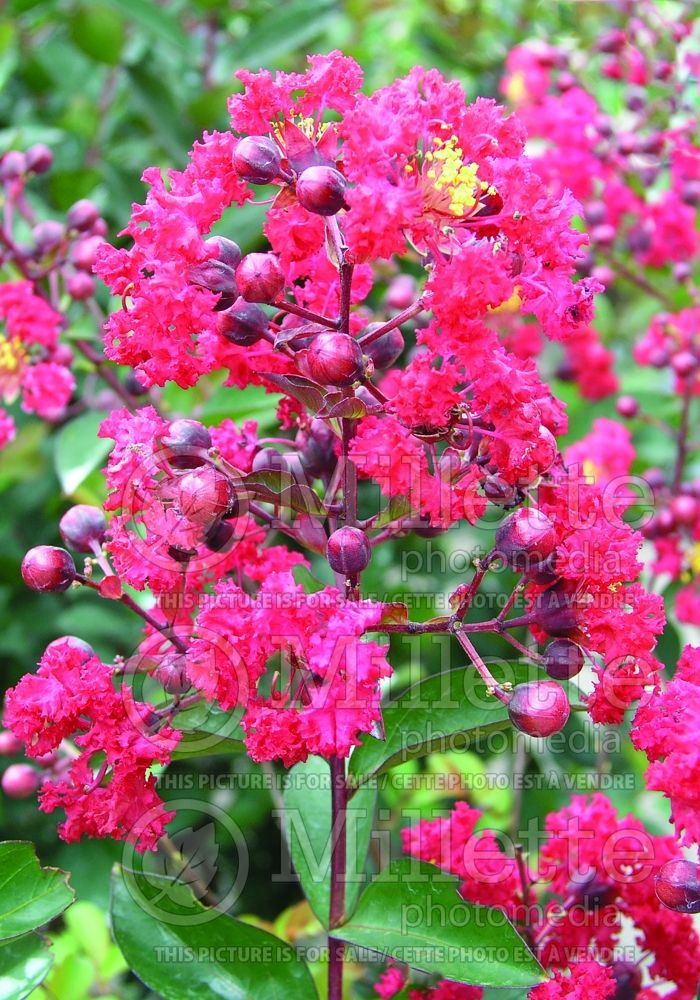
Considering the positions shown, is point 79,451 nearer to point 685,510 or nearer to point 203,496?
point 203,496

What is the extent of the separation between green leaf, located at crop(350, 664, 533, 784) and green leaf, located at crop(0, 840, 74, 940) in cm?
37

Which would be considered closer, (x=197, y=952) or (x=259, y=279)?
(x=259, y=279)

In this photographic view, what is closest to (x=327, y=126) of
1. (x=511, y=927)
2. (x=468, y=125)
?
(x=468, y=125)

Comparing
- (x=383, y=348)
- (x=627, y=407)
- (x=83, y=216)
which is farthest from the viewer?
(x=627, y=407)

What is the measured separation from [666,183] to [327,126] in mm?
2235

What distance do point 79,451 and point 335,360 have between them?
1.15 meters

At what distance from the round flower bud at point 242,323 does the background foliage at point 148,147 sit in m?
0.79

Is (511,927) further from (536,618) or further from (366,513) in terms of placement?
(366,513)

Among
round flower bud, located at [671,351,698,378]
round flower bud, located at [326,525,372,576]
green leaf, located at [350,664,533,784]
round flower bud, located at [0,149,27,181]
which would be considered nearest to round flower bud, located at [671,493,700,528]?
round flower bud, located at [671,351,698,378]

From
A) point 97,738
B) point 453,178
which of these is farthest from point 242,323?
point 97,738

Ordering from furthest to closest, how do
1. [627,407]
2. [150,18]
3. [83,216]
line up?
[150,18] → [627,407] → [83,216]

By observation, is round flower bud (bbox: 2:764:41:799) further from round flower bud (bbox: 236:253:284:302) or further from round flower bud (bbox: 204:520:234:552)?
round flower bud (bbox: 236:253:284:302)

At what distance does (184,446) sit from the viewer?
1.18 metres

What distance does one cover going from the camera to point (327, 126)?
1.16 m
